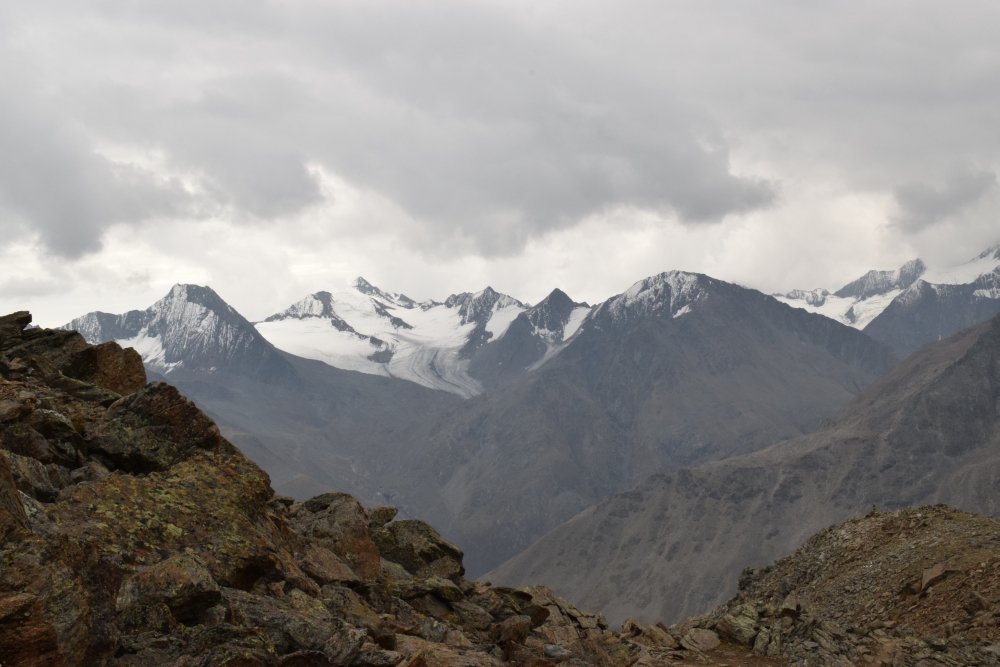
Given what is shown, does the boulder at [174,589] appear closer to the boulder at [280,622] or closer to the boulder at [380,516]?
the boulder at [280,622]

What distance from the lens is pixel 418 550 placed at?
32938mm

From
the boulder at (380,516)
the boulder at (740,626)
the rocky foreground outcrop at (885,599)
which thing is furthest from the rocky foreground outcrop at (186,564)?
the rocky foreground outcrop at (885,599)

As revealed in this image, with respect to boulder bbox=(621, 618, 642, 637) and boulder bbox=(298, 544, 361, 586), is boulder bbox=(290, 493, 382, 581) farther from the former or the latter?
boulder bbox=(621, 618, 642, 637)

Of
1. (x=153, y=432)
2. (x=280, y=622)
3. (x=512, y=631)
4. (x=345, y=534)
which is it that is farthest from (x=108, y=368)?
(x=512, y=631)

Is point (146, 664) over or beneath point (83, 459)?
beneath

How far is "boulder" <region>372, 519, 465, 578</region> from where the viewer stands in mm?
31969

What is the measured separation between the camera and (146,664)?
1510 centimetres

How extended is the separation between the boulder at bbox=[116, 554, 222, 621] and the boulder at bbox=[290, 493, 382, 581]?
9.93 meters

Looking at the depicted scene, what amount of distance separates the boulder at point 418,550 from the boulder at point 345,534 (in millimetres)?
1966

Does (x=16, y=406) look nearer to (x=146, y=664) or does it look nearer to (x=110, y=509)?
(x=110, y=509)

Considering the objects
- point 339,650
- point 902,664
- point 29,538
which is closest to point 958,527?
point 902,664

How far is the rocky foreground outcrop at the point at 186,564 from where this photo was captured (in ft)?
49.5

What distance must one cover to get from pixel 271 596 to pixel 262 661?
4.73m

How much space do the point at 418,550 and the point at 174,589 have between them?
17387 mm
